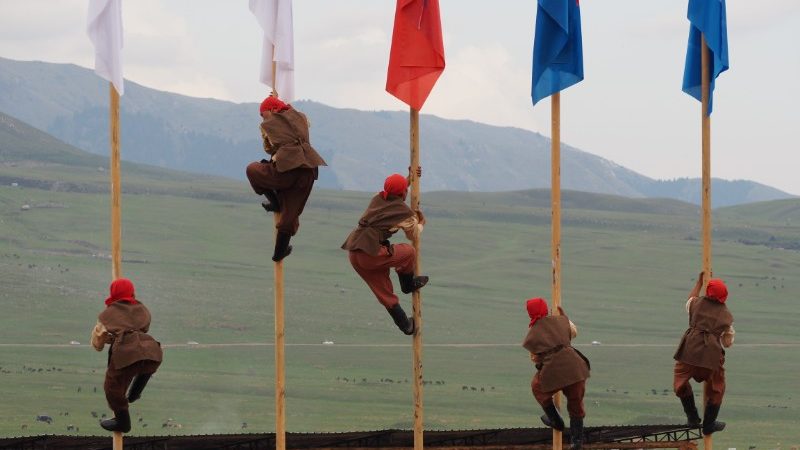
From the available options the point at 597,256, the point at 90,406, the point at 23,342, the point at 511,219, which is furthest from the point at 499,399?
the point at 511,219

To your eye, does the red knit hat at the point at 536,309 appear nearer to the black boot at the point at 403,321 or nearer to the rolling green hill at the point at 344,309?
the black boot at the point at 403,321

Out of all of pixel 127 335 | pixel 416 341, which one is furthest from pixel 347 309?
pixel 127 335

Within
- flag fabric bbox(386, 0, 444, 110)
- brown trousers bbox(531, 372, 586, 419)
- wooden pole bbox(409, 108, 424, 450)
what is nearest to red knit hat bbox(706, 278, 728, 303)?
brown trousers bbox(531, 372, 586, 419)

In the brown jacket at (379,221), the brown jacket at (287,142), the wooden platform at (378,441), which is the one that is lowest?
the wooden platform at (378,441)

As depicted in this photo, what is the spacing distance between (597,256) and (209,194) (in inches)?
1729

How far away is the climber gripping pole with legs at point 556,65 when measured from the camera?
17.5 metres

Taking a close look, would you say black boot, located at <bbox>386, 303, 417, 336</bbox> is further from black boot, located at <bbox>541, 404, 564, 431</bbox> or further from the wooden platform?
the wooden platform

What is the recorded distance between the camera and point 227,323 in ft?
324

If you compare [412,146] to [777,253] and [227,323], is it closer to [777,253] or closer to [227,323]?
[227,323]

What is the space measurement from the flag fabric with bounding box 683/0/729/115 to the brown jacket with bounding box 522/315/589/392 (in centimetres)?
301

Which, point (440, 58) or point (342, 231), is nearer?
point (440, 58)

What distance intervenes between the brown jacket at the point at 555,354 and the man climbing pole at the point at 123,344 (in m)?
3.80

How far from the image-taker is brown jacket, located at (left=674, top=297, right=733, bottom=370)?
705 inches

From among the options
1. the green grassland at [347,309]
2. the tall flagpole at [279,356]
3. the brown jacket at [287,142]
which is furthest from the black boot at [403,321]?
the green grassland at [347,309]
